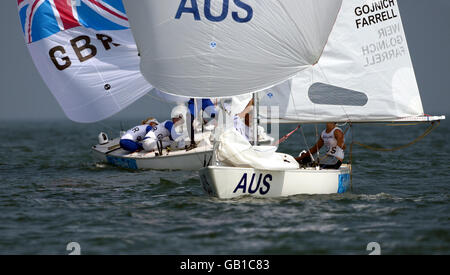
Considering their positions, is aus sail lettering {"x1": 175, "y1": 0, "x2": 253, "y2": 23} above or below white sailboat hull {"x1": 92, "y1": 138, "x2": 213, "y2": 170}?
above

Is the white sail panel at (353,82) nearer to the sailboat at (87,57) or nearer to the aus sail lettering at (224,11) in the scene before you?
the aus sail lettering at (224,11)

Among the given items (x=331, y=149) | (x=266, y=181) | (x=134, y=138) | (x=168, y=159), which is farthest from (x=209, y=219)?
(x=134, y=138)

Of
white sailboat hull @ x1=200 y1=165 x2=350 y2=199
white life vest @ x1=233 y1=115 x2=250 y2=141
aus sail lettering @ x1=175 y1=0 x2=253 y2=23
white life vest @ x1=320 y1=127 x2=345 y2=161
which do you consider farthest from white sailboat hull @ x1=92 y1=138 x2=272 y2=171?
aus sail lettering @ x1=175 y1=0 x2=253 y2=23

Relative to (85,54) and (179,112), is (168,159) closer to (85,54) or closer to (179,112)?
(179,112)

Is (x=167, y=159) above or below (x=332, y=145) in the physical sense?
below

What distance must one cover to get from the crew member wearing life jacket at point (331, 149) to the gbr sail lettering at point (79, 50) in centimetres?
865

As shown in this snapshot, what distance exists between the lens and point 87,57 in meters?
17.5

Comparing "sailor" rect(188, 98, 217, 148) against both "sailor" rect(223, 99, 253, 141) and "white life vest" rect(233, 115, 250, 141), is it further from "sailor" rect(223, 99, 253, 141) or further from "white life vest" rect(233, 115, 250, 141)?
"white life vest" rect(233, 115, 250, 141)

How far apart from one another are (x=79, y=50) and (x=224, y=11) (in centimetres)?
928

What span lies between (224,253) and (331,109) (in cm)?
461

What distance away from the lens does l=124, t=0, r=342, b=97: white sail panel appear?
914 cm

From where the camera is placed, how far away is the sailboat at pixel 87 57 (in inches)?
673
